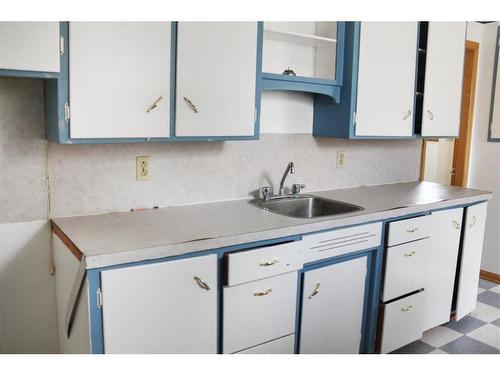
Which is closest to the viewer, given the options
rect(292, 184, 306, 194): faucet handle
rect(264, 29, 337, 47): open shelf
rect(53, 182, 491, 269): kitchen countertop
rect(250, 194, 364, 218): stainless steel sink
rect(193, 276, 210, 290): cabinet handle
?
rect(53, 182, 491, 269): kitchen countertop

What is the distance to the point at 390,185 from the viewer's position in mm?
3293

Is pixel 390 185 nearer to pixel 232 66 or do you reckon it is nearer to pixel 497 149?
pixel 497 149

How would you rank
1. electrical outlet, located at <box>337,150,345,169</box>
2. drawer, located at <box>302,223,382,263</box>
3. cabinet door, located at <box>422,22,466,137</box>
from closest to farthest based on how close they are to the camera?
drawer, located at <box>302,223,382,263</box>
cabinet door, located at <box>422,22,466,137</box>
electrical outlet, located at <box>337,150,345,169</box>

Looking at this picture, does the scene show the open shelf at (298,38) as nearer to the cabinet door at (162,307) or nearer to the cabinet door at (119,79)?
the cabinet door at (119,79)

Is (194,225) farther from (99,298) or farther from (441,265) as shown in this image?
(441,265)

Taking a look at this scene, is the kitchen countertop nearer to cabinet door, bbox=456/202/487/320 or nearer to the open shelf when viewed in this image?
cabinet door, bbox=456/202/487/320

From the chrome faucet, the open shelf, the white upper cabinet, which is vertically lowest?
the chrome faucet

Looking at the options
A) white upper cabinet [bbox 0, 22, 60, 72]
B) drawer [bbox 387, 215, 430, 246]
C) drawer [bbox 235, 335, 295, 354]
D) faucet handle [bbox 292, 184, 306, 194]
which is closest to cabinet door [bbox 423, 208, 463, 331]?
drawer [bbox 387, 215, 430, 246]

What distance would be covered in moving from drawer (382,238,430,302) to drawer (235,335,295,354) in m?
0.67

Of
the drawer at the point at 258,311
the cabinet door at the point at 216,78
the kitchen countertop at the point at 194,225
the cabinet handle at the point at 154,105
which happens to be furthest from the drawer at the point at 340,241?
the cabinet handle at the point at 154,105

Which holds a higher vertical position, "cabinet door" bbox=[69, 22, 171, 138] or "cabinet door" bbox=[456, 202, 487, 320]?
"cabinet door" bbox=[69, 22, 171, 138]

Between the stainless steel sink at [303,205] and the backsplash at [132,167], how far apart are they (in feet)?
0.41

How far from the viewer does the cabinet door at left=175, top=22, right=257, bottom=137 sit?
2.01 meters

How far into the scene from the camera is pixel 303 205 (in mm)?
2742
